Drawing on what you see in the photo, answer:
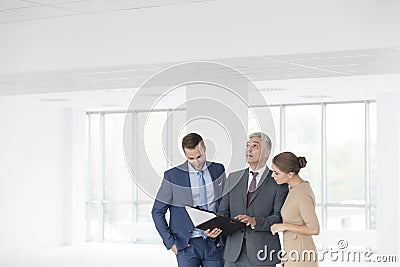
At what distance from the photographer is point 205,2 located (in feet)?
30.3

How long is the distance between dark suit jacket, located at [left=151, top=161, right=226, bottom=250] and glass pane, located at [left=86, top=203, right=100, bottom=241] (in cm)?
1359

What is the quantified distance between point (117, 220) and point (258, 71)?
10463mm

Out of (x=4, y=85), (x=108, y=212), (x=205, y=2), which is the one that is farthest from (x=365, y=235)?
(x=205, y=2)

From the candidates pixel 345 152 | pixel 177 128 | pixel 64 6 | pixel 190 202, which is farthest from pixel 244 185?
pixel 345 152

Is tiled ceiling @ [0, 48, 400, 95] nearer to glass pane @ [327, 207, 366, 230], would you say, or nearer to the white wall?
the white wall

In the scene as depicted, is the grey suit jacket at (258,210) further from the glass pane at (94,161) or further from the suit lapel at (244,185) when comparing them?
the glass pane at (94,161)

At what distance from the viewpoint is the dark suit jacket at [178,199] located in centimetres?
689

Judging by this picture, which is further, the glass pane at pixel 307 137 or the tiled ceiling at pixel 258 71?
the glass pane at pixel 307 137

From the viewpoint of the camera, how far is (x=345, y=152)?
18672mm

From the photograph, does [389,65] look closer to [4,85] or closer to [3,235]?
[4,85]

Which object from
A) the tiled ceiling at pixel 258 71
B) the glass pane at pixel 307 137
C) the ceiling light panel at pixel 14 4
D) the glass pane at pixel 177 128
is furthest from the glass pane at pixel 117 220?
the glass pane at pixel 177 128

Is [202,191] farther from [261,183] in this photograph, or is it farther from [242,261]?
[242,261]

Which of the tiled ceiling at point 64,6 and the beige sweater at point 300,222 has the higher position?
the tiled ceiling at point 64,6

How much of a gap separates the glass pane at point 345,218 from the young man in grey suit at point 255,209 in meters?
12.0
